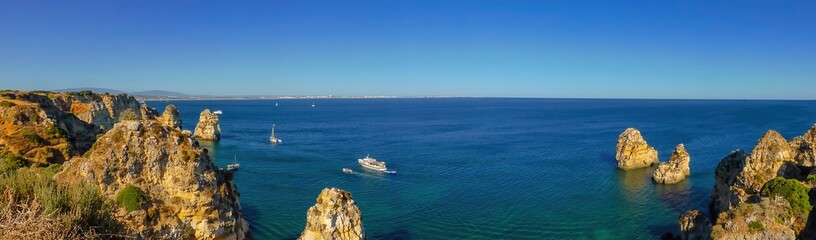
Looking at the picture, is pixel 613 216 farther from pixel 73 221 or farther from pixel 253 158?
pixel 253 158

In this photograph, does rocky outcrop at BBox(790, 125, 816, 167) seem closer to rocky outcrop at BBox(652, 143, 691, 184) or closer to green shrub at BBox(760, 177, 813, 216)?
rocky outcrop at BBox(652, 143, 691, 184)

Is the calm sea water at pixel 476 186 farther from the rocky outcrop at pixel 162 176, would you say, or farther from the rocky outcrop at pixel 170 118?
the rocky outcrop at pixel 162 176

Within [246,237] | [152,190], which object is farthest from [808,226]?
[152,190]

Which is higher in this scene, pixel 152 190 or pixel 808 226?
pixel 152 190

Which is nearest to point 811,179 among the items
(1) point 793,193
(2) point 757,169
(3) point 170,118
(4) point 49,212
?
(1) point 793,193

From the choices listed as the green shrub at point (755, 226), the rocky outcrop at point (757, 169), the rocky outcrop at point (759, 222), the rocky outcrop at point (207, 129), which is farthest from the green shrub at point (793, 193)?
the rocky outcrop at point (207, 129)

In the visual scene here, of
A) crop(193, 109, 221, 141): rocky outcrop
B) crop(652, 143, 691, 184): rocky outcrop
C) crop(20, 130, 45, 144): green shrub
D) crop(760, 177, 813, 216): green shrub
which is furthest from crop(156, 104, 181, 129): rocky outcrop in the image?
crop(760, 177, 813, 216): green shrub
